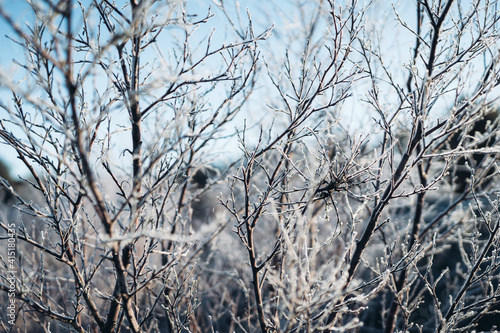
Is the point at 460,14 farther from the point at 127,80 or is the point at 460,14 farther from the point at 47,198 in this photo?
the point at 47,198

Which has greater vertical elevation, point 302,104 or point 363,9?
point 363,9

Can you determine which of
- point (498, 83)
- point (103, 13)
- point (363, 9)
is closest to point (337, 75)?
point (363, 9)

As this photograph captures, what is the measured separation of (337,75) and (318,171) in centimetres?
67

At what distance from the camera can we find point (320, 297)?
1665 mm

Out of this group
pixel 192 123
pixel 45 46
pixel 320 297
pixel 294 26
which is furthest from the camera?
pixel 294 26

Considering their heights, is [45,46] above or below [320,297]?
above

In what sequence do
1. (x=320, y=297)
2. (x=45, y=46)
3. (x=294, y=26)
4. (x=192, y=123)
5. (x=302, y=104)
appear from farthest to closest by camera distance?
(x=294, y=26)
(x=192, y=123)
(x=302, y=104)
(x=45, y=46)
(x=320, y=297)

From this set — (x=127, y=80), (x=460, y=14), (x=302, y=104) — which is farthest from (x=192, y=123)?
(x=460, y=14)

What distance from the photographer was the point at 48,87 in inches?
81.2

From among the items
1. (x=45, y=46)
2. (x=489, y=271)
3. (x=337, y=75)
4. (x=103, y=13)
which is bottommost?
(x=489, y=271)

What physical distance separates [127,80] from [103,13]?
0.48 meters

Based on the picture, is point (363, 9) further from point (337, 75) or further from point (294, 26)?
point (294, 26)

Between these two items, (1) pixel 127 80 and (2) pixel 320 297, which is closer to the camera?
(2) pixel 320 297

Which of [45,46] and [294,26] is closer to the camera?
[45,46]
